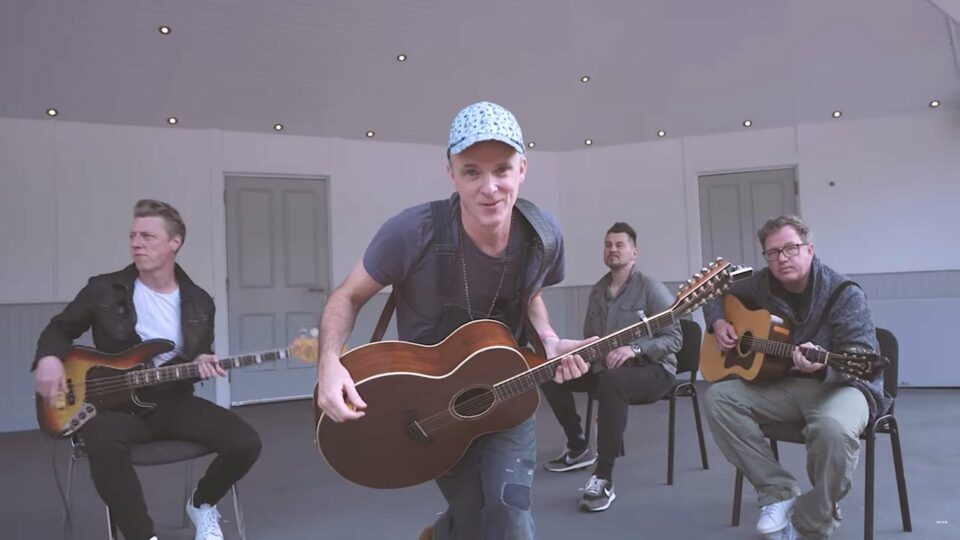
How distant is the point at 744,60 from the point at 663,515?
18.8ft

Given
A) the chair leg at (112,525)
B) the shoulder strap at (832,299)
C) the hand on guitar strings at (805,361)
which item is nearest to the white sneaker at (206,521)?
the chair leg at (112,525)

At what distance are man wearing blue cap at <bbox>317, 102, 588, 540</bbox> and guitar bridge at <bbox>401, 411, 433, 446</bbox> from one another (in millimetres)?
174

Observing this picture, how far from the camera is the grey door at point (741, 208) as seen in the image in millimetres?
8258

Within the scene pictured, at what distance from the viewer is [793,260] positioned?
9.95 ft

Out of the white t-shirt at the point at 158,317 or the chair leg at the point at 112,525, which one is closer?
the chair leg at the point at 112,525

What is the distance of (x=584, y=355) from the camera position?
2.13m

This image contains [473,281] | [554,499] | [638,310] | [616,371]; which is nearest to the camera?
[473,281]

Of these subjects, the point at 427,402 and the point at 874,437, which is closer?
the point at 427,402

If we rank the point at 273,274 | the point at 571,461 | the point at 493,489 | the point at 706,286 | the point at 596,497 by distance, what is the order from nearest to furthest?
1. the point at 493,489
2. the point at 706,286
3. the point at 596,497
4. the point at 571,461
5. the point at 273,274

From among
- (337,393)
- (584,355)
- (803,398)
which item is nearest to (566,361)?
(584,355)

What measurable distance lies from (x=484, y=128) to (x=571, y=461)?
123 inches

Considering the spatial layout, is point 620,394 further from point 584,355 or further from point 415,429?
point 415,429

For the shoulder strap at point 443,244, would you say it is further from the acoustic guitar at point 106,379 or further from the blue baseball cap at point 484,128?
the acoustic guitar at point 106,379

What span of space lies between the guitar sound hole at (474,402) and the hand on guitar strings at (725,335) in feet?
5.70
